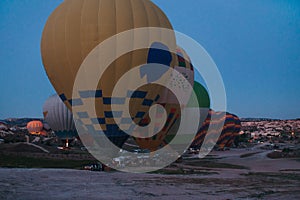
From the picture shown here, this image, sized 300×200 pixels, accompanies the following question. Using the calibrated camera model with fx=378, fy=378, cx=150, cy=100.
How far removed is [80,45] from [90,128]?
3902 mm

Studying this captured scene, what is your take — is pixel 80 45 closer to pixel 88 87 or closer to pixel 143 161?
pixel 88 87

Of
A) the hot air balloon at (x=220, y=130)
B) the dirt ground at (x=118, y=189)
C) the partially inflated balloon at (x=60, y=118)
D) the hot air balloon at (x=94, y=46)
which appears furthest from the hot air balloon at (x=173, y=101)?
the hot air balloon at (x=220, y=130)

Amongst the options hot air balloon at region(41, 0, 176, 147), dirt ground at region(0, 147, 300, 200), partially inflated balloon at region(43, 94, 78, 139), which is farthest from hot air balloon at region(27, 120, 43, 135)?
dirt ground at region(0, 147, 300, 200)

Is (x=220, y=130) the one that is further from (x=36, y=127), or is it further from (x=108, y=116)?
(x=36, y=127)

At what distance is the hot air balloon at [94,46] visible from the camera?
17.4 meters

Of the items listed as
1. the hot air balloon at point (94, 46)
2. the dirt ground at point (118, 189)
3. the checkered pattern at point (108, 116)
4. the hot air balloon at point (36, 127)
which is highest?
the hot air balloon at point (94, 46)

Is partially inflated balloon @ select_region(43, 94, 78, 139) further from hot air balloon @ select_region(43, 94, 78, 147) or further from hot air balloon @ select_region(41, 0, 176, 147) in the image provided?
hot air balloon @ select_region(41, 0, 176, 147)

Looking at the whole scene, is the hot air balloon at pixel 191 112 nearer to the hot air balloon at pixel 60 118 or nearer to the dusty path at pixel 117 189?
the hot air balloon at pixel 60 118

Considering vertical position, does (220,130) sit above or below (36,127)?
below

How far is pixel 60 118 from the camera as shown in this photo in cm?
4247

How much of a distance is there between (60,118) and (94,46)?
2669 centimetres

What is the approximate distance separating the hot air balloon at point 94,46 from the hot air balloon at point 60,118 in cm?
2387

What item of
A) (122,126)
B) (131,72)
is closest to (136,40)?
(131,72)

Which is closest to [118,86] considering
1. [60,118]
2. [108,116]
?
[108,116]
